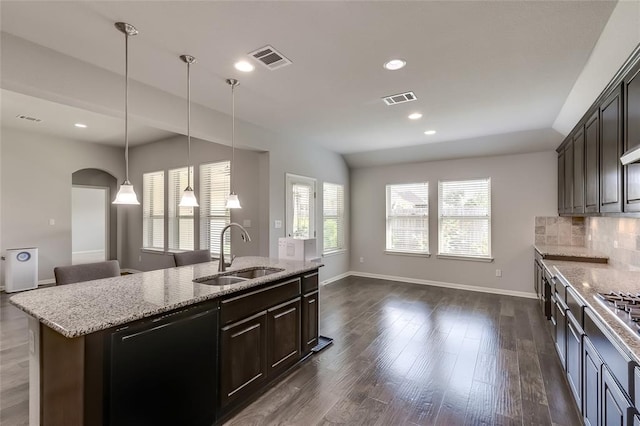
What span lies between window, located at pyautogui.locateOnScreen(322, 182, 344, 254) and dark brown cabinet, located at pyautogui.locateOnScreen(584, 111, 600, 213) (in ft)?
13.2

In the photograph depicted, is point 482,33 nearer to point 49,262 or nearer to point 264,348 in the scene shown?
point 264,348

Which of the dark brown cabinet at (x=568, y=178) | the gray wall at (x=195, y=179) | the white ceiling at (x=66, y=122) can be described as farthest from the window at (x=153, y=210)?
the dark brown cabinet at (x=568, y=178)

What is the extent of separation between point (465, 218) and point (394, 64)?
4.10 metres

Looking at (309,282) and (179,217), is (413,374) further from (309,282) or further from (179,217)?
(179,217)

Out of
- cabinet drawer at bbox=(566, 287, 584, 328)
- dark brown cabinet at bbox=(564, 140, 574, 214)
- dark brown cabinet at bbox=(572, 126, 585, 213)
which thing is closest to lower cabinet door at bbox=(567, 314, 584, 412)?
cabinet drawer at bbox=(566, 287, 584, 328)

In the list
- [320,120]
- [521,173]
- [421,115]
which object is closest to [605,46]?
[421,115]

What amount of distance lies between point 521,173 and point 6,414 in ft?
22.9

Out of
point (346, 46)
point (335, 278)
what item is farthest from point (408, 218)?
point (346, 46)

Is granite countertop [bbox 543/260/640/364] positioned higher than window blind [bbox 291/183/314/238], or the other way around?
window blind [bbox 291/183/314/238]

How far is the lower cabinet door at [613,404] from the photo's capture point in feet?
4.30

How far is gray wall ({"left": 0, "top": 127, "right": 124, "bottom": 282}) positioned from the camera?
5543 millimetres

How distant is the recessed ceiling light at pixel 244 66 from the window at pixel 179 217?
380 centimetres

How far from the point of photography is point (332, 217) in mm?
6504

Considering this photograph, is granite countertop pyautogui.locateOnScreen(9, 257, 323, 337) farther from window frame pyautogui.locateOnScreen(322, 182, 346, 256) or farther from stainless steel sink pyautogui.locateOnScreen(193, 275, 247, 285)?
window frame pyautogui.locateOnScreen(322, 182, 346, 256)
